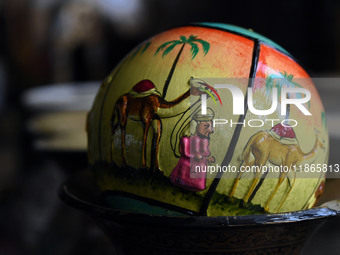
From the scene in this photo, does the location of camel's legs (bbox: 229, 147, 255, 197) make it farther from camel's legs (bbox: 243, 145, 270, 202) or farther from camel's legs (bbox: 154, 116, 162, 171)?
camel's legs (bbox: 154, 116, 162, 171)

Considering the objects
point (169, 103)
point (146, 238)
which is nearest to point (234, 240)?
point (146, 238)

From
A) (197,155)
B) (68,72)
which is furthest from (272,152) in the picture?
(68,72)

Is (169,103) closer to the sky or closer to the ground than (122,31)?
closer to the sky

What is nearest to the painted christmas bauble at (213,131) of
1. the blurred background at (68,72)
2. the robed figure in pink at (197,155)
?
the robed figure in pink at (197,155)

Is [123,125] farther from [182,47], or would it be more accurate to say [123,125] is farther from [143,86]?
[182,47]

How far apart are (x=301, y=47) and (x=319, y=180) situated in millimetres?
3145

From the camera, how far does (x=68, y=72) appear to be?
176 inches

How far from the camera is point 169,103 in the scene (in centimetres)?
81

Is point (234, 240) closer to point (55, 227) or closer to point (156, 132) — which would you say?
point (156, 132)

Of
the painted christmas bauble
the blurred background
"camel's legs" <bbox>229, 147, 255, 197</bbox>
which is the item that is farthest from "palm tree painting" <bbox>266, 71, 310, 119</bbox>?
the blurred background

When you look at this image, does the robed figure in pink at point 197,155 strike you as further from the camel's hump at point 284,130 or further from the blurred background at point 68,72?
the blurred background at point 68,72

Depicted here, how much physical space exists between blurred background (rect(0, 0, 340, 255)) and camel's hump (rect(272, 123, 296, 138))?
8.6 inches

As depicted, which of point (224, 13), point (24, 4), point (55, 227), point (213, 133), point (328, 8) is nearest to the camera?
point (213, 133)

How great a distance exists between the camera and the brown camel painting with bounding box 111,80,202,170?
0.81 meters
